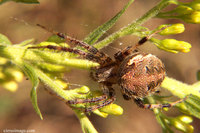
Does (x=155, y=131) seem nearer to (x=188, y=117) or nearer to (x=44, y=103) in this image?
(x=44, y=103)

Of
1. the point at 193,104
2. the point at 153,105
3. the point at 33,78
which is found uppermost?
the point at 193,104

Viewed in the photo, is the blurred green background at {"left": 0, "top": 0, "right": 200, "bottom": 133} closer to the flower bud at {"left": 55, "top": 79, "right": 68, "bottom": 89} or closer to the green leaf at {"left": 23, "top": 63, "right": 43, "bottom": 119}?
the flower bud at {"left": 55, "top": 79, "right": 68, "bottom": 89}

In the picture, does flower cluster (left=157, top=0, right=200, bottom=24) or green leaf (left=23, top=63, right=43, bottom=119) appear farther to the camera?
flower cluster (left=157, top=0, right=200, bottom=24)

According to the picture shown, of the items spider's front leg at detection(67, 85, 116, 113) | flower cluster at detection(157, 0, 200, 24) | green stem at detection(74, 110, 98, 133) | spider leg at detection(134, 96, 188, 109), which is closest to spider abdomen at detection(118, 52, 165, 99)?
spider leg at detection(134, 96, 188, 109)

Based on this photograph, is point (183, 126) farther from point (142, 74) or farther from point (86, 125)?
point (86, 125)

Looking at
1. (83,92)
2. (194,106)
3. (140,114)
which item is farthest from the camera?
(140,114)

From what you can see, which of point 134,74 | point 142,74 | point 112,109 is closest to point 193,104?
point 142,74

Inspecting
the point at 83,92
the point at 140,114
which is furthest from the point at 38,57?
the point at 140,114
